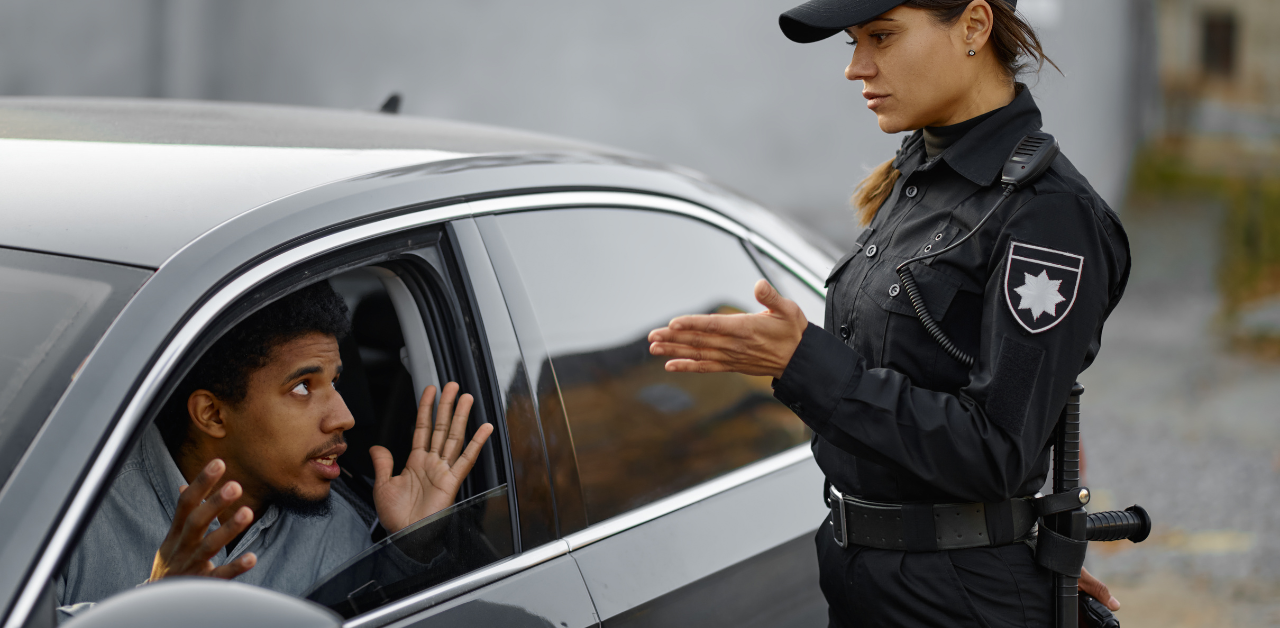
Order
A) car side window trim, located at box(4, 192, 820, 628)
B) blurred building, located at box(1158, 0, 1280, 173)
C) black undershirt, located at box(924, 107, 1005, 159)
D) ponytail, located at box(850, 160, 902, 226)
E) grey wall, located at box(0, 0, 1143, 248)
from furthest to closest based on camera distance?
blurred building, located at box(1158, 0, 1280, 173)
grey wall, located at box(0, 0, 1143, 248)
ponytail, located at box(850, 160, 902, 226)
black undershirt, located at box(924, 107, 1005, 159)
car side window trim, located at box(4, 192, 820, 628)

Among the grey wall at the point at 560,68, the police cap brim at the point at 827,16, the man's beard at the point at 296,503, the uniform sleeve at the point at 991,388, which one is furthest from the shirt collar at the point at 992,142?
the grey wall at the point at 560,68

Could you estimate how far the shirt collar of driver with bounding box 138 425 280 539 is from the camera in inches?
62.5

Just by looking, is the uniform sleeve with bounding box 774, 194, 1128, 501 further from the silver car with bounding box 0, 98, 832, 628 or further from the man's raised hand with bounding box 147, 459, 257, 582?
the man's raised hand with bounding box 147, 459, 257, 582

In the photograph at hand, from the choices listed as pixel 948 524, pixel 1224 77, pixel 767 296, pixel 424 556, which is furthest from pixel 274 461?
pixel 1224 77

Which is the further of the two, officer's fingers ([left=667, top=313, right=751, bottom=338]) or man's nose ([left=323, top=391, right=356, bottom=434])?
man's nose ([left=323, top=391, right=356, bottom=434])

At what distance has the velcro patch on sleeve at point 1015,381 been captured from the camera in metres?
1.37

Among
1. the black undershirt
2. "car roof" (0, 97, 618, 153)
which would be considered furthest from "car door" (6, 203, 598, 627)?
the black undershirt

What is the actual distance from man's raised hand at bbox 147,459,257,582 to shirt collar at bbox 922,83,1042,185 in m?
1.04

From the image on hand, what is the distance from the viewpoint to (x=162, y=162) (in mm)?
1579

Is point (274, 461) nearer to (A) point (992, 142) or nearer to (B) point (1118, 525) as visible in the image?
(A) point (992, 142)

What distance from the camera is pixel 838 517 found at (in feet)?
5.41

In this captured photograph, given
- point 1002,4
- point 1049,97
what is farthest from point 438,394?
point 1049,97

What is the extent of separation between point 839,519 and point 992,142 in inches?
23.2

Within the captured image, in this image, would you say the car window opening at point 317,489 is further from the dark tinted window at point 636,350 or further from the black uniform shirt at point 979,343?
the black uniform shirt at point 979,343
